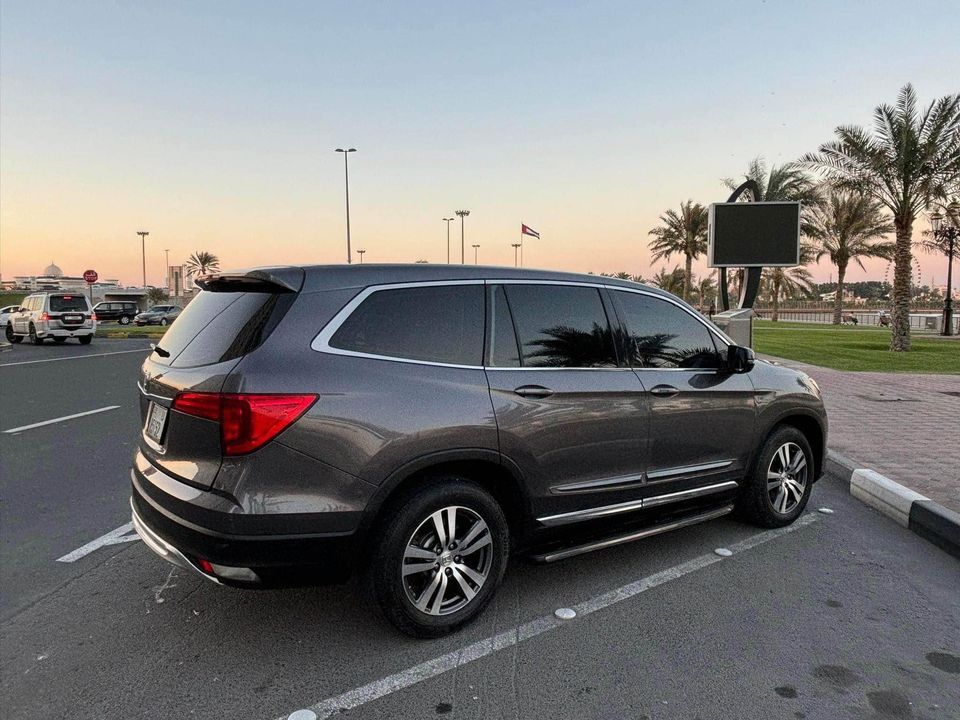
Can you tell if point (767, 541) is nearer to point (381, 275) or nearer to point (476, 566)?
point (476, 566)

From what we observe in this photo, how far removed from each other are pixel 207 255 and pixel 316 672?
86369mm

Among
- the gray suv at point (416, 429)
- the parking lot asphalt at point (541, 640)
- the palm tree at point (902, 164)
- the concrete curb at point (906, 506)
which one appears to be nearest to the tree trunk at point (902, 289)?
the palm tree at point (902, 164)

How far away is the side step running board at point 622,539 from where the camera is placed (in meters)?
3.49

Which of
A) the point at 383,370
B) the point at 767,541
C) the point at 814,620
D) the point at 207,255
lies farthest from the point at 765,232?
the point at 207,255

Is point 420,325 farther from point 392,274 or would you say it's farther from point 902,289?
point 902,289

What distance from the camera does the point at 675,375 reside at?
4008 millimetres

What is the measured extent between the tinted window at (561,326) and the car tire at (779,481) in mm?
1546

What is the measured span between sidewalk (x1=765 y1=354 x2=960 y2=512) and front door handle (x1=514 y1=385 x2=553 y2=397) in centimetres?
346

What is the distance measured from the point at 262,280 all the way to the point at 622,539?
2366mm

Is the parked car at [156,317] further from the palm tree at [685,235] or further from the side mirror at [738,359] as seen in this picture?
the side mirror at [738,359]

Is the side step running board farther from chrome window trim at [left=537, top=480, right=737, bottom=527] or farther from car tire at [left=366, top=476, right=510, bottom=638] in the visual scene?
car tire at [left=366, top=476, right=510, bottom=638]

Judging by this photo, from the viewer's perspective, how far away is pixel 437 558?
3.11m

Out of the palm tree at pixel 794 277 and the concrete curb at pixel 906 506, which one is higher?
the palm tree at pixel 794 277

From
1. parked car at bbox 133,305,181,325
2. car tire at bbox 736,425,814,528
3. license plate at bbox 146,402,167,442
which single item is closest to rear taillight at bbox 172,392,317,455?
license plate at bbox 146,402,167,442
